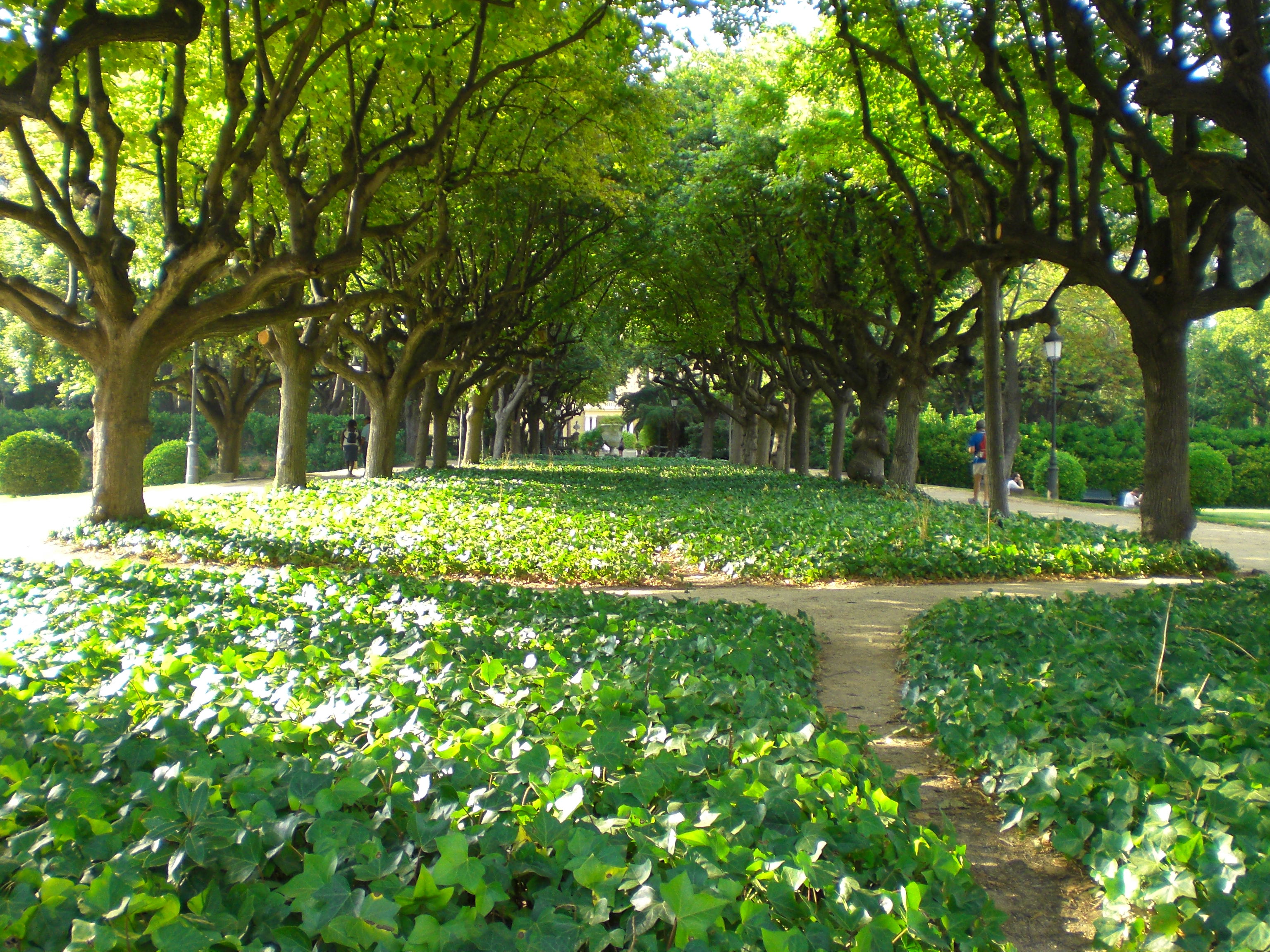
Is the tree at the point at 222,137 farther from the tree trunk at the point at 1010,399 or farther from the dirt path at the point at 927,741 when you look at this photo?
the tree trunk at the point at 1010,399

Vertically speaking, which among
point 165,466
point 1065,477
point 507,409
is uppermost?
point 507,409

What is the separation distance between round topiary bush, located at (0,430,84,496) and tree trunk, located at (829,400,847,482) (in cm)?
2113

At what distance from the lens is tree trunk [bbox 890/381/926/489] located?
1716 centimetres

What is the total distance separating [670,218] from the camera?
19844mm

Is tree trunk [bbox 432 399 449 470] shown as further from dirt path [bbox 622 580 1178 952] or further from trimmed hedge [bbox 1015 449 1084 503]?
trimmed hedge [bbox 1015 449 1084 503]

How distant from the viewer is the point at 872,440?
19109 mm

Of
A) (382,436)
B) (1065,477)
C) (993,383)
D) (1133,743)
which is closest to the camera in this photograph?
(1133,743)

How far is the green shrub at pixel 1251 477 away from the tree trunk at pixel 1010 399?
719 cm

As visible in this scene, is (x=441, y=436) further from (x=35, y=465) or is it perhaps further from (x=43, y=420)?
(x=43, y=420)

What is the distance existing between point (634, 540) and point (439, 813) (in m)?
8.04

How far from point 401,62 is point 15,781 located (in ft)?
30.3

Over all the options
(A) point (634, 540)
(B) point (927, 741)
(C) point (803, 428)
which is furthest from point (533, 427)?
(B) point (927, 741)

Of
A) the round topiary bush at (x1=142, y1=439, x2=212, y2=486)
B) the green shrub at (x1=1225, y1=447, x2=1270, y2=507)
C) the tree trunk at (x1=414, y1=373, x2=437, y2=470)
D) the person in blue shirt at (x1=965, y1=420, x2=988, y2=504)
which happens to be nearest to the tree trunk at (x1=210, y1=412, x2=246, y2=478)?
the round topiary bush at (x1=142, y1=439, x2=212, y2=486)

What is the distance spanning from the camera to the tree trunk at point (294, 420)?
16.2 meters
